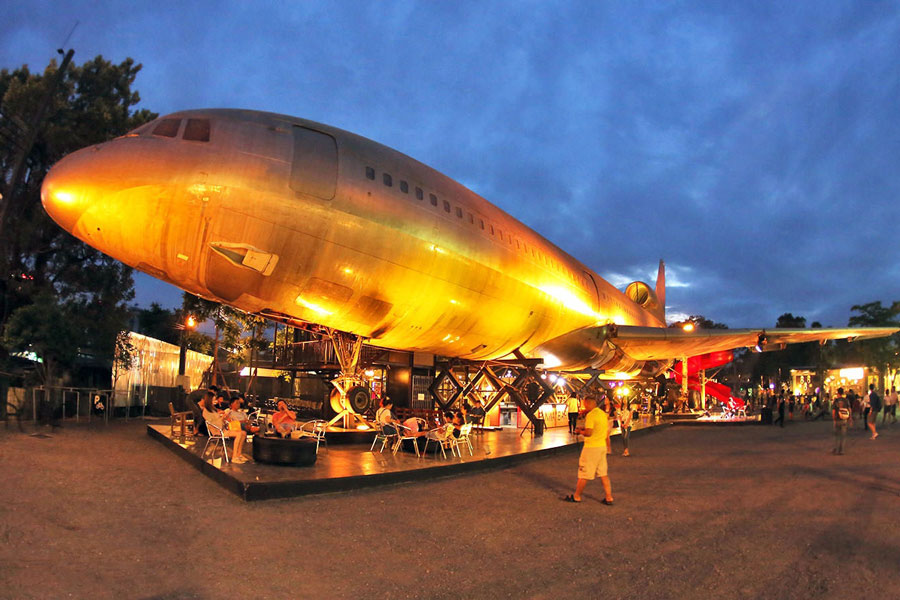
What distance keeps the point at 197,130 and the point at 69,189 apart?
83.8 inches

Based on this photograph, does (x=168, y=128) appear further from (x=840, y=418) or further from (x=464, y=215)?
(x=840, y=418)

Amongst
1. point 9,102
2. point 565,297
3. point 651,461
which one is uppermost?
point 9,102

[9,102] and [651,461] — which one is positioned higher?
[9,102]

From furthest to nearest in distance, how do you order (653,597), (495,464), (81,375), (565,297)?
(81,375), (565,297), (495,464), (653,597)

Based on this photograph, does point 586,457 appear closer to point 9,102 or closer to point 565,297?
point 565,297

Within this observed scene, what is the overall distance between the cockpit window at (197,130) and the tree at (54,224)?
1468 cm

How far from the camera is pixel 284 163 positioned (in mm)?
9586

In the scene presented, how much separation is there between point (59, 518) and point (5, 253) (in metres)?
20.5

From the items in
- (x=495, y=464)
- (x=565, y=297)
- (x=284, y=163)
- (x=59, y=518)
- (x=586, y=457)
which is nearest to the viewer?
(x=59, y=518)

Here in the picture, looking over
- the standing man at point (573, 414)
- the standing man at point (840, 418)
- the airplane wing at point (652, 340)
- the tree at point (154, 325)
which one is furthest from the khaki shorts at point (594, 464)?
the tree at point (154, 325)

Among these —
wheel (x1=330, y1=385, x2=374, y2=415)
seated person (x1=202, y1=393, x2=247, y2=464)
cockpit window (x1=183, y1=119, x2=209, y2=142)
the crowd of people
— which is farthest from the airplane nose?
wheel (x1=330, y1=385, x2=374, y2=415)

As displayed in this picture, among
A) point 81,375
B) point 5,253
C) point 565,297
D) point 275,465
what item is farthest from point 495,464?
point 81,375

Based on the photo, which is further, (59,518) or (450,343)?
(450,343)

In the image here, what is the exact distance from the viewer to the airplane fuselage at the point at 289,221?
8.95 meters
